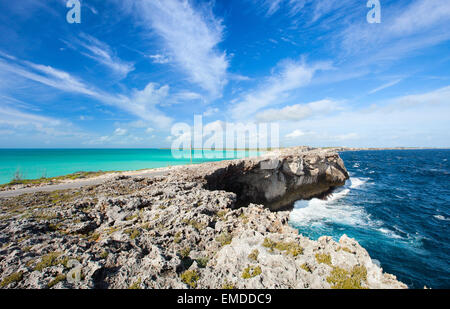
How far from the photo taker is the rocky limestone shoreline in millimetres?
6973

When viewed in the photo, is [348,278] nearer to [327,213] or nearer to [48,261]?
[48,261]

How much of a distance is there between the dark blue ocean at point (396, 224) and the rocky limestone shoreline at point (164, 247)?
544 inches

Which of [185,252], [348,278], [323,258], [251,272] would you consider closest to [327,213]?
[323,258]

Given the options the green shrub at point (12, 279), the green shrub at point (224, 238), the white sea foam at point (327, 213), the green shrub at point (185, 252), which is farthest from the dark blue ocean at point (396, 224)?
the green shrub at point (12, 279)

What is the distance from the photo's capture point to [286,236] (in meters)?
9.71

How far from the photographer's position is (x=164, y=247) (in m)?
9.59

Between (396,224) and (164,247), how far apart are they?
30.2 meters

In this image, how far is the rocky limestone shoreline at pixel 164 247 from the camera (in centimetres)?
697

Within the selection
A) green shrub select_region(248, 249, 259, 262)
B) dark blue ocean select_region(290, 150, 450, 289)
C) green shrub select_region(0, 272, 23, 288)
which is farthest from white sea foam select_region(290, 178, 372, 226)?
green shrub select_region(0, 272, 23, 288)

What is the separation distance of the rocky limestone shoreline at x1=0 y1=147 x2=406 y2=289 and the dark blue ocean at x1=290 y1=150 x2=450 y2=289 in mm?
13818

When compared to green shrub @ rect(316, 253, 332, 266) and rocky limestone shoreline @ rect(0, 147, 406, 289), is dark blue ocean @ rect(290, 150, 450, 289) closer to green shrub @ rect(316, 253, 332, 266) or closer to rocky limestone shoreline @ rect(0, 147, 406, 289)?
green shrub @ rect(316, 253, 332, 266)

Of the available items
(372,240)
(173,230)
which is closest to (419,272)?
(372,240)

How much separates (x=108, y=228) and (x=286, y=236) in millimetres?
10850
